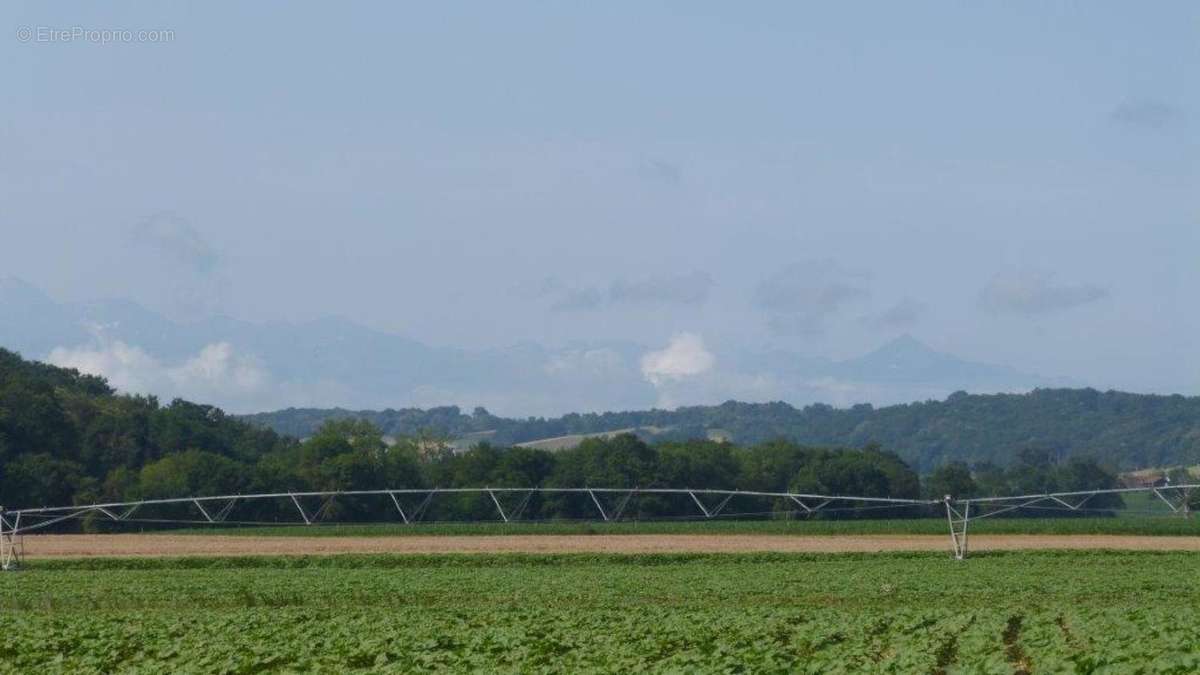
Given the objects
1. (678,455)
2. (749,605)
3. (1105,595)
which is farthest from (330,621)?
(678,455)

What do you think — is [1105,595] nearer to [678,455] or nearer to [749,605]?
[749,605]

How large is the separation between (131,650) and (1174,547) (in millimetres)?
46480

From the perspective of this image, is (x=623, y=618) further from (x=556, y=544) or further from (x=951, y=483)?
(x=951, y=483)

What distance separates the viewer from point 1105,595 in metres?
37.6

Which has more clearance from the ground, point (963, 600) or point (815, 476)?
point (815, 476)

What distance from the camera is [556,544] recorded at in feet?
218

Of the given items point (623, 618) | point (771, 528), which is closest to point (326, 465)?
point (771, 528)

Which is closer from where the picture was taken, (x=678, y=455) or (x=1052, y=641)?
(x=1052, y=641)

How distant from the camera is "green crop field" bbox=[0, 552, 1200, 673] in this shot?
891 inches

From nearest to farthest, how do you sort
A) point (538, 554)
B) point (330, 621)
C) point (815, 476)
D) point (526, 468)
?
1. point (330, 621)
2. point (538, 554)
3. point (526, 468)
4. point (815, 476)

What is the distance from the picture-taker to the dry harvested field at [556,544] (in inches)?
2457

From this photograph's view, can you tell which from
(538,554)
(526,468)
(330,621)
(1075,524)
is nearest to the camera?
(330,621)

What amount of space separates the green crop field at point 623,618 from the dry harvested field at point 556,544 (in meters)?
9.67

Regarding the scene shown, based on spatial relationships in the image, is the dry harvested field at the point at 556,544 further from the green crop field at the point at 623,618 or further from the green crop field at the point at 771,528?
the green crop field at the point at 623,618
